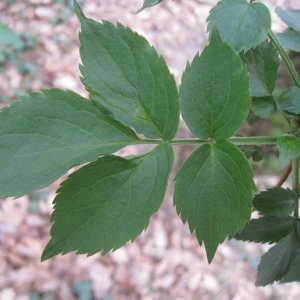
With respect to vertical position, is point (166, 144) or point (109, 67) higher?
point (109, 67)

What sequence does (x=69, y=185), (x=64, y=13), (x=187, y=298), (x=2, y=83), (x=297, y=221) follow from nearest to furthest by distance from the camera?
1. (x=69, y=185)
2. (x=297, y=221)
3. (x=187, y=298)
4. (x=2, y=83)
5. (x=64, y=13)

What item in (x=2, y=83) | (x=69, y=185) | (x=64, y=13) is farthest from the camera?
(x=64, y=13)

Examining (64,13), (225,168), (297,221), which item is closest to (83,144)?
(225,168)

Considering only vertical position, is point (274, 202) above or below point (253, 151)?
below

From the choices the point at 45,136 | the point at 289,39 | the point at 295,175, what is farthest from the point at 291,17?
the point at 45,136

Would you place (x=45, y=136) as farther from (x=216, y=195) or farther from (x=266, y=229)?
(x=266, y=229)

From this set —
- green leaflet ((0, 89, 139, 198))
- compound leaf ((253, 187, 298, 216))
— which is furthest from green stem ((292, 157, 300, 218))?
green leaflet ((0, 89, 139, 198))

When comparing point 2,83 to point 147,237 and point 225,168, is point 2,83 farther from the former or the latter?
point 225,168
